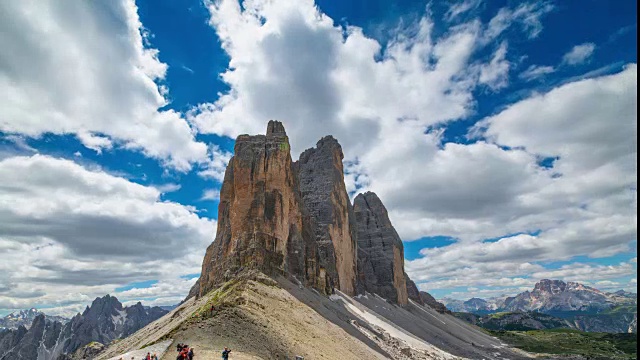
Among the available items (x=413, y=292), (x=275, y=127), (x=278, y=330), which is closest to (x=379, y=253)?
(x=413, y=292)

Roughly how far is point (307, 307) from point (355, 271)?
204 ft

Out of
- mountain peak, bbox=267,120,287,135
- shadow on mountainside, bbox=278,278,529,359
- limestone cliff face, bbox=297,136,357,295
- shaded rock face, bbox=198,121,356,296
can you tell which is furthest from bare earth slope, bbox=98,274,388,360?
mountain peak, bbox=267,120,287,135

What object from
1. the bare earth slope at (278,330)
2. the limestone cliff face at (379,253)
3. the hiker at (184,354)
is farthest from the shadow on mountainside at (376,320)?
the hiker at (184,354)

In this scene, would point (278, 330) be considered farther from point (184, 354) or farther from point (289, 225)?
point (289, 225)

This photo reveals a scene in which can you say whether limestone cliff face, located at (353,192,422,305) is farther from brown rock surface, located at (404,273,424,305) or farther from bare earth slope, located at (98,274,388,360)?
bare earth slope, located at (98,274,388,360)

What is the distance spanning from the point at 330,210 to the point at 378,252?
120 feet

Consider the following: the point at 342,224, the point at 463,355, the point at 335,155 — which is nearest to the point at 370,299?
the point at 342,224

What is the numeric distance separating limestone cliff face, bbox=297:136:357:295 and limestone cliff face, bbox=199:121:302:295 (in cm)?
1344

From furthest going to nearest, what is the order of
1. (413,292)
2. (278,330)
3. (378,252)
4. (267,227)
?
1. (413,292)
2. (378,252)
3. (267,227)
4. (278,330)

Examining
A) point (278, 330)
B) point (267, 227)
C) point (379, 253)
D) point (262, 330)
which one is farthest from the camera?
point (379, 253)

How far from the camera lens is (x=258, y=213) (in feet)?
229

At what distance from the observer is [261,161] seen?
75.4 metres

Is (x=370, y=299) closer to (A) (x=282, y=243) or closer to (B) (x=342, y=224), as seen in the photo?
(B) (x=342, y=224)

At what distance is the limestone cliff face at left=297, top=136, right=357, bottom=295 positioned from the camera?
329 feet
